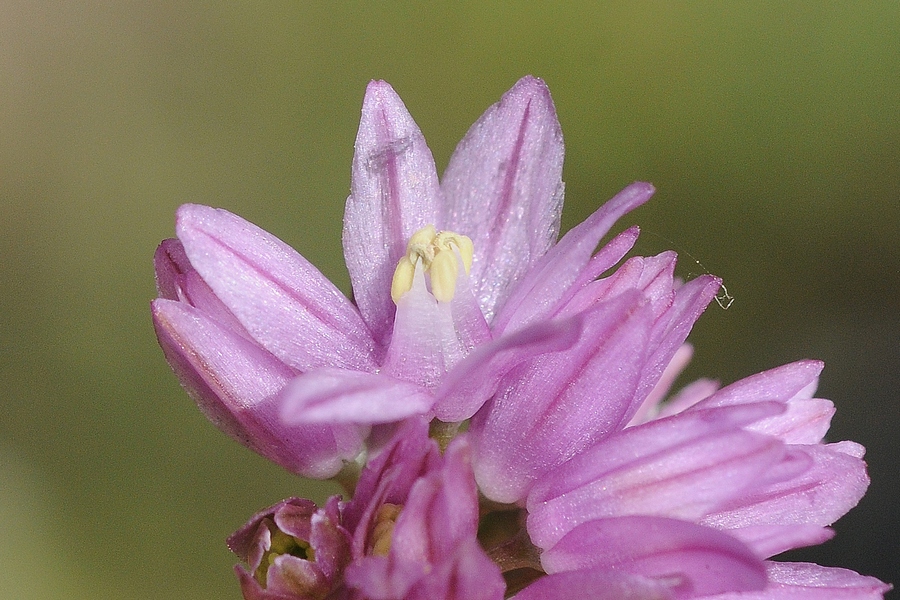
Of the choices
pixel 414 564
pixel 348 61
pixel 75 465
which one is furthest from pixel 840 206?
pixel 414 564

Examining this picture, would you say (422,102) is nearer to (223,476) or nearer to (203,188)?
(203,188)

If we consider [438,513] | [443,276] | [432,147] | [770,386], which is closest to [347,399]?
[438,513]

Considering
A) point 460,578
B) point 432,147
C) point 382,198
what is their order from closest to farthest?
point 460,578, point 382,198, point 432,147

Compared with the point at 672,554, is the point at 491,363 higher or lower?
higher

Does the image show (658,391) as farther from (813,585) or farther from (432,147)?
(432,147)

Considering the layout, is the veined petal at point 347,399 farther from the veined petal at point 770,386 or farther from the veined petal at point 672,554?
the veined petal at point 770,386

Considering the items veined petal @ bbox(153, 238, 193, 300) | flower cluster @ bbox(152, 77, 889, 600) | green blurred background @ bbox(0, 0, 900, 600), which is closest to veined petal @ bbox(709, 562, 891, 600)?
flower cluster @ bbox(152, 77, 889, 600)
